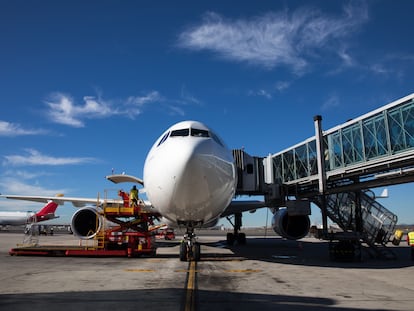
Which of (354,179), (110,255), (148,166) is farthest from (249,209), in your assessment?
(148,166)

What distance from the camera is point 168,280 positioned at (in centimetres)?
764

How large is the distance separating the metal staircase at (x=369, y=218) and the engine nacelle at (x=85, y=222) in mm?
10724

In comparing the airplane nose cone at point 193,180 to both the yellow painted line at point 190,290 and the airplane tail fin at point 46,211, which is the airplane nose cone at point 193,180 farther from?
the airplane tail fin at point 46,211

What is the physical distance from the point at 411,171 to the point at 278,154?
7975mm

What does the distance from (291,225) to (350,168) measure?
525cm

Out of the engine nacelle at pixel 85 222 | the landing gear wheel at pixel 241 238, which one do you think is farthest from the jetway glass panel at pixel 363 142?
the engine nacelle at pixel 85 222

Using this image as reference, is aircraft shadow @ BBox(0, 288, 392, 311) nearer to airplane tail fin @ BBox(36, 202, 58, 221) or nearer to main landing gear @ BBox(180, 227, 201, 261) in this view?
main landing gear @ BBox(180, 227, 201, 261)

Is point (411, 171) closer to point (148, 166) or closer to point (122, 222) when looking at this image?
point (148, 166)

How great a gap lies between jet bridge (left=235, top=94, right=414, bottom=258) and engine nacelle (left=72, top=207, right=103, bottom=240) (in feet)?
22.6

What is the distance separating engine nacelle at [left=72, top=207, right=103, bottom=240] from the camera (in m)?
15.6

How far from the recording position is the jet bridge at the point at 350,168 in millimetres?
10266

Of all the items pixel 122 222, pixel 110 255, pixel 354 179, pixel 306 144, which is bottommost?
pixel 110 255

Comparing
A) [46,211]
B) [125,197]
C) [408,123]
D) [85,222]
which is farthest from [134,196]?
[46,211]

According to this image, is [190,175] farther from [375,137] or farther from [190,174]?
[375,137]
